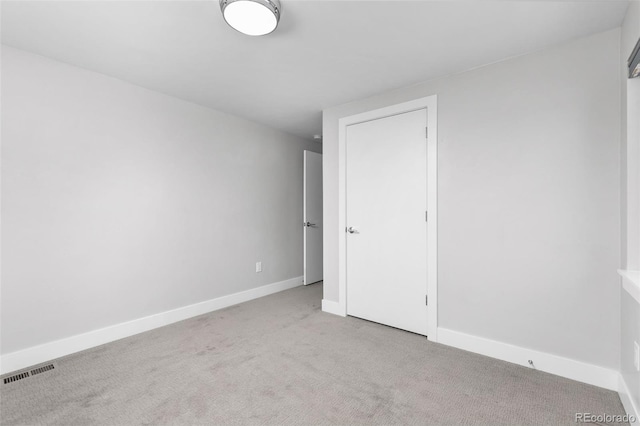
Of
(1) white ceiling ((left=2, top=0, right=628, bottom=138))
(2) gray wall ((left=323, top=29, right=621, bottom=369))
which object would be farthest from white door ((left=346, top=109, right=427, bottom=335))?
(1) white ceiling ((left=2, top=0, right=628, bottom=138))

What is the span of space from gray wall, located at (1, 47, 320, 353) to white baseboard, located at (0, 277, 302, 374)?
0.06 m

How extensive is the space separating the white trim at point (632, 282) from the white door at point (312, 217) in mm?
3372

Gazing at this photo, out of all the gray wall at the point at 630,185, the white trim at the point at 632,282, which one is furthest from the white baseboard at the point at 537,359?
the white trim at the point at 632,282

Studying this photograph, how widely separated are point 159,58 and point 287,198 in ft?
8.29

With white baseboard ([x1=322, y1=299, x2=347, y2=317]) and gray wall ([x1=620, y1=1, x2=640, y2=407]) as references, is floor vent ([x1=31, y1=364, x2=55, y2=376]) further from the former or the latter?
gray wall ([x1=620, y1=1, x2=640, y2=407])

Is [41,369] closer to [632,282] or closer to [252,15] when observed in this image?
[252,15]

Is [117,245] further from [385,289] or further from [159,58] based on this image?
[385,289]

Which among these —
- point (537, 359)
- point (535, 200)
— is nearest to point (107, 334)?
point (537, 359)

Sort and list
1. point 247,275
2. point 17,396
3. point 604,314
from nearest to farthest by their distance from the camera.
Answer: point 17,396
point 604,314
point 247,275

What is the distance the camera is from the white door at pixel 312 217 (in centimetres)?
450

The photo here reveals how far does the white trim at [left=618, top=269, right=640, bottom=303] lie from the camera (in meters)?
1.45

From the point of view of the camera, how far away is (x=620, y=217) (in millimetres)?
1949

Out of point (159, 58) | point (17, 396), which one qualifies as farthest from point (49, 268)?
point (159, 58)

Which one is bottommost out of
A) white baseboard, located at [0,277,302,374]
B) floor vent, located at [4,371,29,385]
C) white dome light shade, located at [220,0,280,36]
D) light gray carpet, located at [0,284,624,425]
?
floor vent, located at [4,371,29,385]
